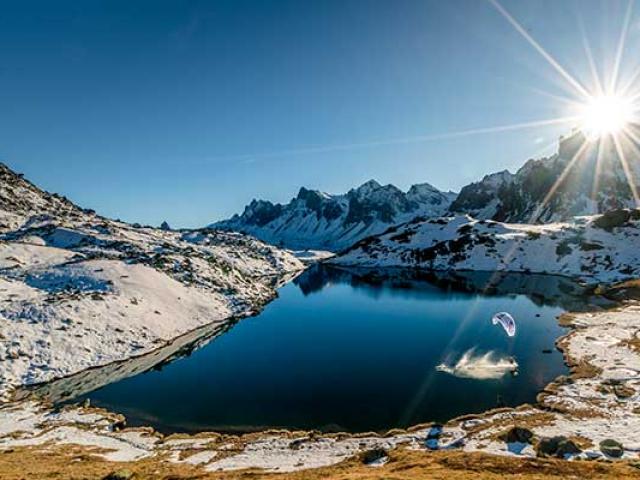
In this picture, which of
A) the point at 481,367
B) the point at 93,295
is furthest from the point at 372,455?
the point at 93,295

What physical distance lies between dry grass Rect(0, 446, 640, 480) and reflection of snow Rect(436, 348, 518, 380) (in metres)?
21.7

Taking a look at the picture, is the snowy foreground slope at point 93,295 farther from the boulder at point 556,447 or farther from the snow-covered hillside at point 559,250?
the snow-covered hillside at point 559,250

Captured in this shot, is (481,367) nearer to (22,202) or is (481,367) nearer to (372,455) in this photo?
(372,455)

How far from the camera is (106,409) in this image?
46.3 m

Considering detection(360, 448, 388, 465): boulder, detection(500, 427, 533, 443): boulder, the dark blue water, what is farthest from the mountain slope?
detection(500, 427, 533, 443): boulder

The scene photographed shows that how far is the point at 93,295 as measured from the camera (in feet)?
254

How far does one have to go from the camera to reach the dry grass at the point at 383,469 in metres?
24.8

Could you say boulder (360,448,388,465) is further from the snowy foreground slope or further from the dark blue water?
the snowy foreground slope

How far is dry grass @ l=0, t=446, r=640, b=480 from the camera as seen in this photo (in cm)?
2477

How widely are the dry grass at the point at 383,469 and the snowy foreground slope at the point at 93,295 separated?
26.1 metres

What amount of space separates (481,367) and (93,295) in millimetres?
70936

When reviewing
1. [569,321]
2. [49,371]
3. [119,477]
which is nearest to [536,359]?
[569,321]

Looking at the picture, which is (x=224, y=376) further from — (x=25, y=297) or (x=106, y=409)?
(x=25, y=297)

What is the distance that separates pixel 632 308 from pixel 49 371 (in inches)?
4212
